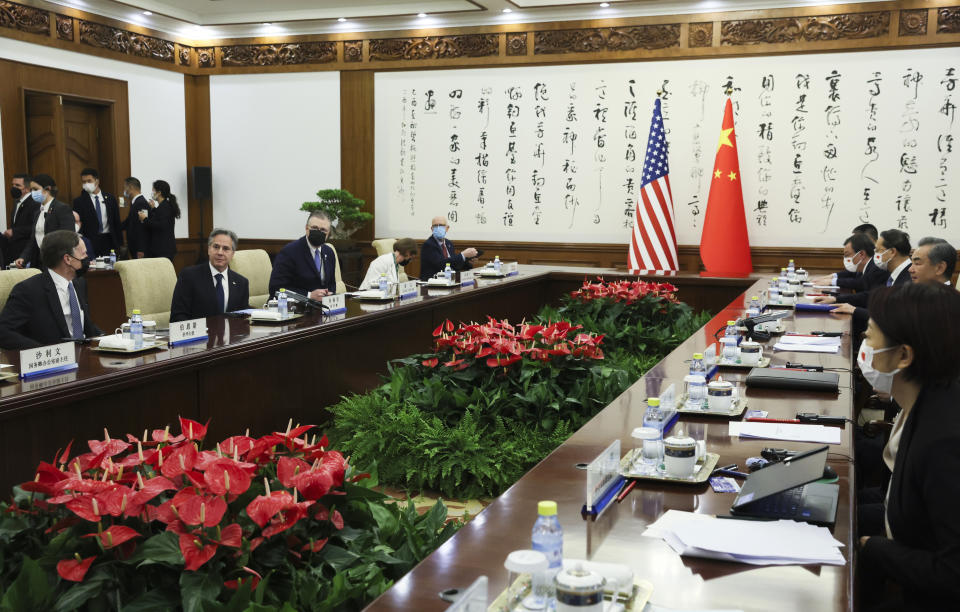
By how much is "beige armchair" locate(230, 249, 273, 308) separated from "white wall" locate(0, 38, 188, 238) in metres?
3.80

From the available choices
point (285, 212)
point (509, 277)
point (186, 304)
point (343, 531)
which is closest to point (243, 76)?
point (285, 212)

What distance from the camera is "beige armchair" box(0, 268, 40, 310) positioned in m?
3.94

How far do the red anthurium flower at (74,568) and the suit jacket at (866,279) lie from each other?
4791 mm

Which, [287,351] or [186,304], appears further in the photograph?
[186,304]

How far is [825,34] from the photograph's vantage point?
25.5ft

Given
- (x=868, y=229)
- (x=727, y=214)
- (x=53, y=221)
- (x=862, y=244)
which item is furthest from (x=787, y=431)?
(x=53, y=221)

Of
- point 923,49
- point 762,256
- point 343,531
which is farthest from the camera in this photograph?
point 762,256

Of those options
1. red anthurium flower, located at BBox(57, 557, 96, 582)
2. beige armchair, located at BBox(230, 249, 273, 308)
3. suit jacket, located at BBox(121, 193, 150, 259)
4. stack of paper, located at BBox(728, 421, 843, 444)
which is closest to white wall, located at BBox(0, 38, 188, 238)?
suit jacket, located at BBox(121, 193, 150, 259)

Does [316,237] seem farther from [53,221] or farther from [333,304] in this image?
[53,221]

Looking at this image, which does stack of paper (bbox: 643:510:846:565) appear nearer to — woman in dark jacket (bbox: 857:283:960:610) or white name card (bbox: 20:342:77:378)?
woman in dark jacket (bbox: 857:283:960:610)

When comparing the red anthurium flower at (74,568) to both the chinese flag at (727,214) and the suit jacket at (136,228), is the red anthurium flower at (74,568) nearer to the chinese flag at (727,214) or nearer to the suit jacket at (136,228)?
the chinese flag at (727,214)

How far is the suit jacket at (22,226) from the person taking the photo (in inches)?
282

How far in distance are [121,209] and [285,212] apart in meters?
1.75

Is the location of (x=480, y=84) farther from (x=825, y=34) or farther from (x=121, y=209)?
(x=121, y=209)
